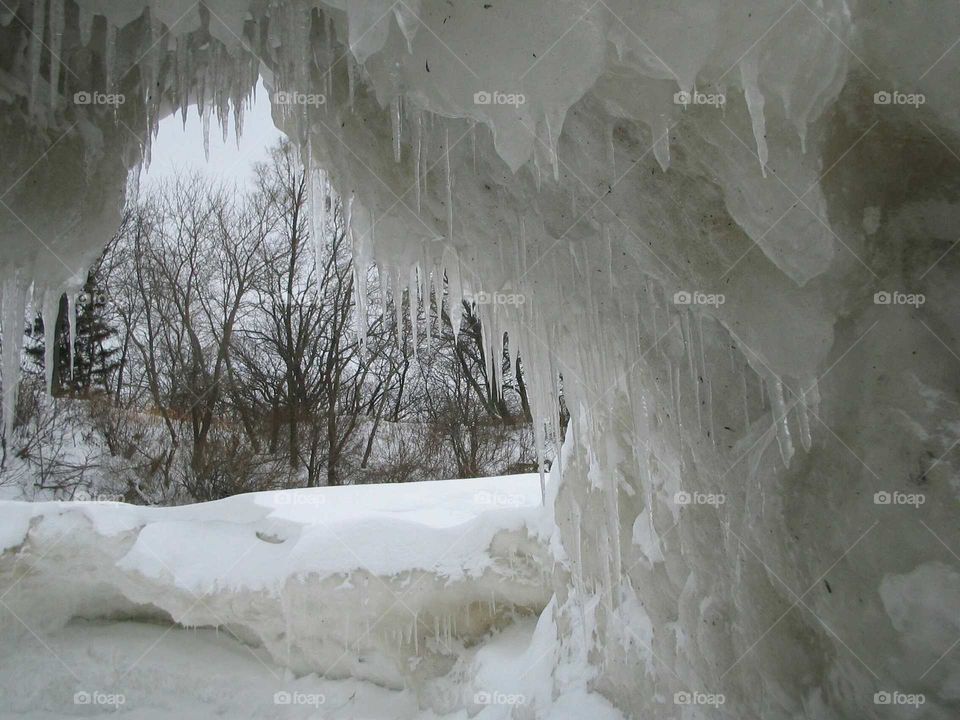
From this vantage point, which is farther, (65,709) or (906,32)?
(65,709)

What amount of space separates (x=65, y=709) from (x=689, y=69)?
19.4 feet

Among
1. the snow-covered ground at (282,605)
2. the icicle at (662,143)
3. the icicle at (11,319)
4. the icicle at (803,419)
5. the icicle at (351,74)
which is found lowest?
the snow-covered ground at (282,605)

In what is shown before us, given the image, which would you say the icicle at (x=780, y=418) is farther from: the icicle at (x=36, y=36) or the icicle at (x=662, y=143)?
the icicle at (x=36, y=36)

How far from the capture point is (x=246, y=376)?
998cm

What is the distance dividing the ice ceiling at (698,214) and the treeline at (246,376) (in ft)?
24.3

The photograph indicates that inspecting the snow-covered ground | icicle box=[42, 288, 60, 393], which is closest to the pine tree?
the snow-covered ground

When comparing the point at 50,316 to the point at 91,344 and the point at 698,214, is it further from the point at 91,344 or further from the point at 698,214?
the point at 91,344

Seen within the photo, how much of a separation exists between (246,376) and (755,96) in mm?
9796

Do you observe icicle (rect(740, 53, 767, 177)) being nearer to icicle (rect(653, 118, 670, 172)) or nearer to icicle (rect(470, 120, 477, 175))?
icicle (rect(653, 118, 670, 172))

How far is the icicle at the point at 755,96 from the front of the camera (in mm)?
1237

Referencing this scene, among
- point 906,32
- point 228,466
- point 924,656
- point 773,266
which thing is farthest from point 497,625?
point 228,466

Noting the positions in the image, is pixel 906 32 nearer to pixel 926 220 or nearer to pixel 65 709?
pixel 926 220

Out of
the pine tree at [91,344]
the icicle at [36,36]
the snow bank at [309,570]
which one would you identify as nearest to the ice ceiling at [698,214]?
the icicle at [36,36]

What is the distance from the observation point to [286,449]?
9930 millimetres
